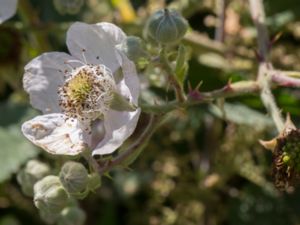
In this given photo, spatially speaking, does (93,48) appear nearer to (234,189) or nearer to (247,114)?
(247,114)

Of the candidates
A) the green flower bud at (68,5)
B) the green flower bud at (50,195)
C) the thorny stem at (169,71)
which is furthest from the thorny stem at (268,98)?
the green flower bud at (68,5)

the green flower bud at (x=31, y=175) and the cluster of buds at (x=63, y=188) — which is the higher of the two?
the cluster of buds at (x=63, y=188)

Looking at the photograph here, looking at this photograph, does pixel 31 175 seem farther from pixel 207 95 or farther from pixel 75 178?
pixel 207 95

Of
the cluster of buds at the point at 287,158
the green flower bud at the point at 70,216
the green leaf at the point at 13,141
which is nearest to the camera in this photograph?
the cluster of buds at the point at 287,158

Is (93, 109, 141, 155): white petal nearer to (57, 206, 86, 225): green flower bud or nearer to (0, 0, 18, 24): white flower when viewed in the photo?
(57, 206, 86, 225): green flower bud

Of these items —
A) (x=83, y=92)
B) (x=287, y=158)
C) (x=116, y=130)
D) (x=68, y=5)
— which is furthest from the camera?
(x=68, y=5)

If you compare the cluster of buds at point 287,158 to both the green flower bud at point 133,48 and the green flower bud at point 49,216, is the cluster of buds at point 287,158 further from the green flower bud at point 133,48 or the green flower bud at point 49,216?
the green flower bud at point 49,216

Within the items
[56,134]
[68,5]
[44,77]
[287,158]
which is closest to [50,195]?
[56,134]

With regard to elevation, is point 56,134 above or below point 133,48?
below

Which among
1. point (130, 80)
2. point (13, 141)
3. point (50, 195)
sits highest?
point (130, 80)
